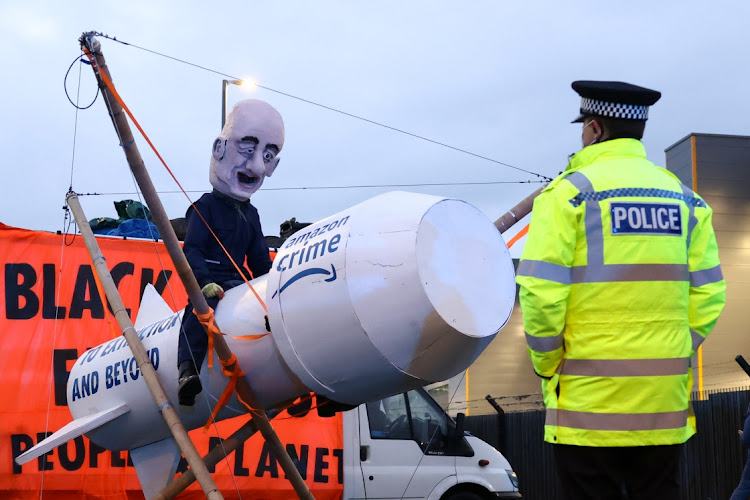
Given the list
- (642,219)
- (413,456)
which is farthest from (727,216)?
(642,219)

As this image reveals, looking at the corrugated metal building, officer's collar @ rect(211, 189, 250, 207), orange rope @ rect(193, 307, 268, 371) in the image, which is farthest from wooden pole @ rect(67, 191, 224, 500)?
the corrugated metal building

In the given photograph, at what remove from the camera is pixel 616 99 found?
3721 millimetres

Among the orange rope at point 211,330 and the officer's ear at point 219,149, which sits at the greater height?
the officer's ear at point 219,149

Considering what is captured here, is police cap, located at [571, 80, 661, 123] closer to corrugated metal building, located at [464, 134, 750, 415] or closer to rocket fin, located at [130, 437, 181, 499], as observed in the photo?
rocket fin, located at [130, 437, 181, 499]

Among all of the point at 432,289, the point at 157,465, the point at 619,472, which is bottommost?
the point at 157,465

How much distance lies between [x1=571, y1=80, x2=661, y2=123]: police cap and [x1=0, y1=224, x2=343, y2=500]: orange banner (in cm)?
571

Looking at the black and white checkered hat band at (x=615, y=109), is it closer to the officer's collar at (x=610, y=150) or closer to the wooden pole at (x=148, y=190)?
the officer's collar at (x=610, y=150)

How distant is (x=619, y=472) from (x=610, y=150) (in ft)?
4.06

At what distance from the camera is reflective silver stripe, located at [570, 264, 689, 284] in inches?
138

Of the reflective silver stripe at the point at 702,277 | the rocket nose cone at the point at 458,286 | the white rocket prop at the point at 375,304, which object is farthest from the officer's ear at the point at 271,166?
the reflective silver stripe at the point at 702,277

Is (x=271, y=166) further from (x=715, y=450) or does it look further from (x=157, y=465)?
(x=715, y=450)

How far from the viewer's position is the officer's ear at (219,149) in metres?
6.15

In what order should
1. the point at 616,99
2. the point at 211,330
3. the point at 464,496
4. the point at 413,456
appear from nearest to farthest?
the point at 616,99 → the point at 211,330 → the point at 413,456 → the point at 464,496

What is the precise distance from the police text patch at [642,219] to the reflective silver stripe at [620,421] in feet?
2.22
